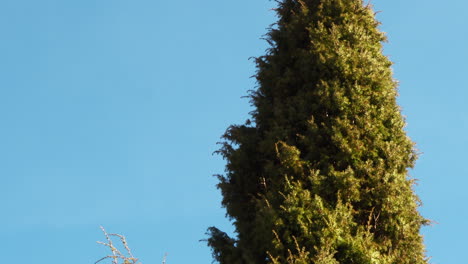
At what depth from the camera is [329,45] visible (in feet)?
41.9

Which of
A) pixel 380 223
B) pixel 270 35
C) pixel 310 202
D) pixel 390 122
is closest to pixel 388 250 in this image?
pixel 380 223

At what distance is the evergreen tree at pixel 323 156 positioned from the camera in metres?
10.7

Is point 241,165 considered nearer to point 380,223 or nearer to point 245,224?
point 245,224

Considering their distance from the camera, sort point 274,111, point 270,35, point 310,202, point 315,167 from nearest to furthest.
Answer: point 310,202 < point 315,167 < point 274,111 < point 270,35

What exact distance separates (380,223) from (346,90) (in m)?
3.11

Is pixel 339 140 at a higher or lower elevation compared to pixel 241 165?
lower

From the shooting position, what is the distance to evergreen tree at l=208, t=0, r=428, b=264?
10.7 metres

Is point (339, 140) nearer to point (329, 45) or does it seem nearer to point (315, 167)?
point (315, 167)

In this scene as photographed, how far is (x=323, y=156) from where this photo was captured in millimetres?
11672

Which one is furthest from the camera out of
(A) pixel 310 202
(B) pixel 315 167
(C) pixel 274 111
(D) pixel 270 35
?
(D) pixel 270 35

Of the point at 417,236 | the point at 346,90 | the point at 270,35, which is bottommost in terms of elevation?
the point at 417,236

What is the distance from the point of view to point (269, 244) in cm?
1086

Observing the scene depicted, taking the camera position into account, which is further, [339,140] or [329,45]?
[329,45]

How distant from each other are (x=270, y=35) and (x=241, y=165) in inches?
149
